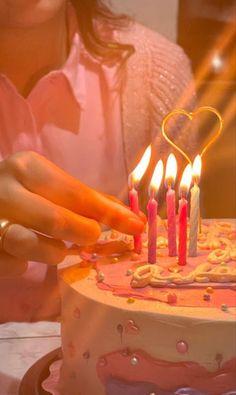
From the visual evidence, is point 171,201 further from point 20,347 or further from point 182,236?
point 20,347

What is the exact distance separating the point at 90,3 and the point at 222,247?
3.46 feet

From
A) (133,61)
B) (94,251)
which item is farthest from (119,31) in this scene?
Result: (94,251)

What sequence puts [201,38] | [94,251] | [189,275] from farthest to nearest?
[201,38], [94,251], [189,275]

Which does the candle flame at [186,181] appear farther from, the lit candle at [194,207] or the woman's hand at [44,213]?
the woman's hand at [44,213]

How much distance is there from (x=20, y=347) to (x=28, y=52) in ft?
3.17

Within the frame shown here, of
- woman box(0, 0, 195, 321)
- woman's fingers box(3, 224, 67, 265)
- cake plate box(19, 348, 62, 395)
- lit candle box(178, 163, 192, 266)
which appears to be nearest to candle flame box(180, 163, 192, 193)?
lit candle box(178, 163, 192, 266)

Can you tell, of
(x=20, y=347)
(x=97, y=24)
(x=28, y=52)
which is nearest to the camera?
(x=20, y=347)

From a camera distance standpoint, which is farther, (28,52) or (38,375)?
(28,52)

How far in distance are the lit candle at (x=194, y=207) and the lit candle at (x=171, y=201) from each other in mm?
36

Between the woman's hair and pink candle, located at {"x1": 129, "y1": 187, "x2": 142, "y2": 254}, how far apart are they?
0.94 metres

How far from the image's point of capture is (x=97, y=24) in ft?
7.62

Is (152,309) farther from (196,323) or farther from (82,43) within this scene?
(82,43)

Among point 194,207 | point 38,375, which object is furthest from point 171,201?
point 38,375

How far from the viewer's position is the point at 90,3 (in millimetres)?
2250
